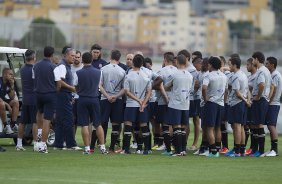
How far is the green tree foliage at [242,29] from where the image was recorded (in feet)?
471

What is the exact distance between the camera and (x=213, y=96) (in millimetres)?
24812

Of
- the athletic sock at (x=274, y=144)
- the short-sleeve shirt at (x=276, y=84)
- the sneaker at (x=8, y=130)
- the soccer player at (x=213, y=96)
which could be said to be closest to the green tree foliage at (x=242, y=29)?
the sneaker at (x=8, y=130)

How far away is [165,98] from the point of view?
25141mm

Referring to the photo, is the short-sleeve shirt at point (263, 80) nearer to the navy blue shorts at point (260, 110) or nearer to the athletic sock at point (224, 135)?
the navy blue shorts at point (260, 110)

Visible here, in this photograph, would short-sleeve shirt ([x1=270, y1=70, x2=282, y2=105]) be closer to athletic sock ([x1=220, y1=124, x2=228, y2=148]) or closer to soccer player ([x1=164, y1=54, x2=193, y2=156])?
athletic sock ([x1=220, y1=124, x2=228, y2=148])

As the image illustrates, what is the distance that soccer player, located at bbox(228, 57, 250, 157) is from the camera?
2503 centimetres

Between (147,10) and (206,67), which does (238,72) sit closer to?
(206,67)

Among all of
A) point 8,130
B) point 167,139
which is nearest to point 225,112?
point 167,139

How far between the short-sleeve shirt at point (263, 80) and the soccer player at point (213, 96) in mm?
751

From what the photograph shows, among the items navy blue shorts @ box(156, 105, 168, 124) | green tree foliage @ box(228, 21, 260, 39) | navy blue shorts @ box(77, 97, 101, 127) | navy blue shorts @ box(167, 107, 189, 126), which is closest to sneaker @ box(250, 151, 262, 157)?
navy blue shorts @ box(167, 107, 189, 126)

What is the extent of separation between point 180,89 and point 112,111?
159 cm

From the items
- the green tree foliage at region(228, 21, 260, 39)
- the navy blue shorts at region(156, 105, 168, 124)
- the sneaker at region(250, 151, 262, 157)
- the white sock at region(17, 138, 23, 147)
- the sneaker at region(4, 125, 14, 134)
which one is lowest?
the green tree foliage at region(228, 21, 260, 39)

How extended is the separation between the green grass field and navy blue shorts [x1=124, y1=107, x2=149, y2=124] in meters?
0.73

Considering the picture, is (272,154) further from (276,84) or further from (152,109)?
(152,109)
